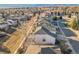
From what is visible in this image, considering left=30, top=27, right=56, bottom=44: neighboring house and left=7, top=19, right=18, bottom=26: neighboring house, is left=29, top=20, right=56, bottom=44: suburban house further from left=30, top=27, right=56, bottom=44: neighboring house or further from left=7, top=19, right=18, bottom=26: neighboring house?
left=7, top=19, right=18, bottom=26: neighboring house

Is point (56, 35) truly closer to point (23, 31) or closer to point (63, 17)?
point (63, 17)

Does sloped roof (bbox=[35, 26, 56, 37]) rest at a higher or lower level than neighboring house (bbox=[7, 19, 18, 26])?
lower

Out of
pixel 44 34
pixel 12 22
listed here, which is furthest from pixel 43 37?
pixel 12 22

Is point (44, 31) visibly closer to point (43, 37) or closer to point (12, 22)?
point (43, 37)

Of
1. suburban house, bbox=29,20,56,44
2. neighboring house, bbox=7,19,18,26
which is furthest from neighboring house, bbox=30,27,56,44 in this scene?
neighboring house, bbox=7,19,18,26

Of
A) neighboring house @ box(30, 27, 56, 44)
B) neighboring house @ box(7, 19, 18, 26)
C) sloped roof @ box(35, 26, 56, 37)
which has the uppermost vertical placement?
neighboring house @ box(7, 19, 18, 26)

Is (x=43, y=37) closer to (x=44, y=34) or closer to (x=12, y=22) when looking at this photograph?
(x=44, y=34)

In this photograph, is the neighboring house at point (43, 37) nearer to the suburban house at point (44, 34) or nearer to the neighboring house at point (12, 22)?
the suburban house at point (44, 34)

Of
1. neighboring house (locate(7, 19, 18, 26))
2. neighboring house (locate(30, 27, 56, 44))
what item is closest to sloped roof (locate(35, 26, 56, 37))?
neighboring house (locate(30, 27, 56, 44))

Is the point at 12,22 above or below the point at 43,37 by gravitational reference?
above

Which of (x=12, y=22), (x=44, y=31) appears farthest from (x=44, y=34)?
(x=12, y=22)
